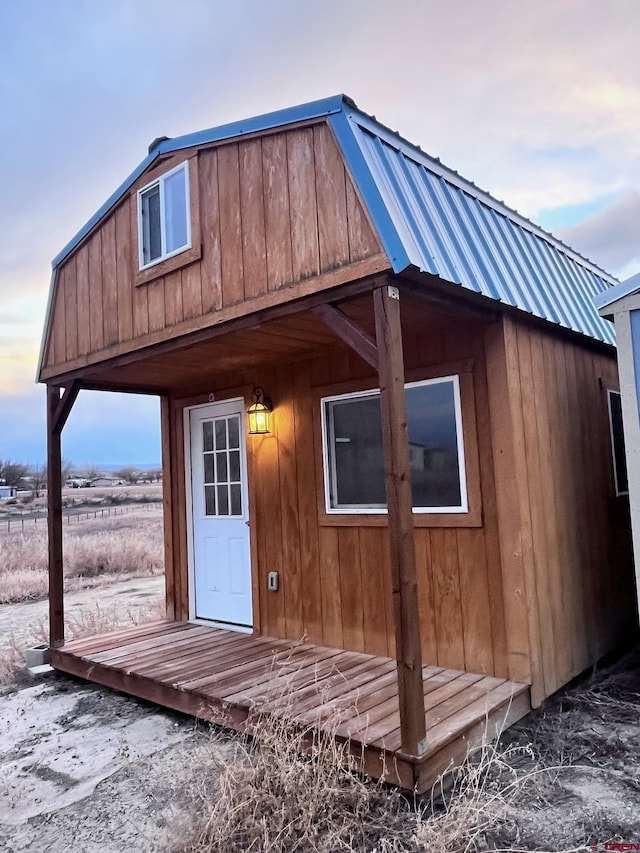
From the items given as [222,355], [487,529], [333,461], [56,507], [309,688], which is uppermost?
[222,355]

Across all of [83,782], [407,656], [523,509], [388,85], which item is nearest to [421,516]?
[523,509]

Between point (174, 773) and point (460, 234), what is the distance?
3.28 m

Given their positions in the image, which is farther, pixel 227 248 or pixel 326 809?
pixel 227 248

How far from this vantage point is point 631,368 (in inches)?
139

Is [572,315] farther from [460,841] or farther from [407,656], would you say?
[460,841]

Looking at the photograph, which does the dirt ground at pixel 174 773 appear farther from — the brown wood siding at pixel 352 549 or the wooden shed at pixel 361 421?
the brown wood siding at pixel 352 549

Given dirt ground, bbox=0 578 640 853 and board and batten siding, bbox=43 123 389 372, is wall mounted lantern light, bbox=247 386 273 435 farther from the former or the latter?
dirt ground, bbox=0 578 640 853

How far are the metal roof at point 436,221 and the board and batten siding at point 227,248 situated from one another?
0.08 meters

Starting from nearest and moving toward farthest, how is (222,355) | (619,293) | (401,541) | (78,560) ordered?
(401,541) < (619,293) < (222,355) < (78,560)

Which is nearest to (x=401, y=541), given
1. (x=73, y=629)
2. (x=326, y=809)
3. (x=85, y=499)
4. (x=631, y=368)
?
(x=326, y=809)

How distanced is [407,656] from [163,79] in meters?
9.23

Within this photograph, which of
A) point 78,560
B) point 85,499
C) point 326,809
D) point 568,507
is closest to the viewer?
point 326,809

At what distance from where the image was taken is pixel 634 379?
3.53 metres

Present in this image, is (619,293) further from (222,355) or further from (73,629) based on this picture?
(73,629)
